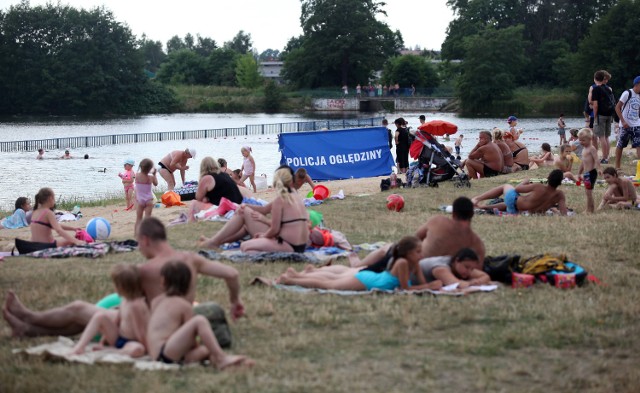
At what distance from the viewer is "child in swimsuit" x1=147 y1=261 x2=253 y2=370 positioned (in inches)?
238

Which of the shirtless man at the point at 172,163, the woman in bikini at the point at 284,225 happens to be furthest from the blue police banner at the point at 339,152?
the woman in bikini at the point at 284,225

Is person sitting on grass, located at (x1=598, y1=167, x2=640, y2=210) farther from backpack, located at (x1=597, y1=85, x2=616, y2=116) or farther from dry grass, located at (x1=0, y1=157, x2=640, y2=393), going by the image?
backpack, located at (x1=597, y1=85, x2=616, y2=116)

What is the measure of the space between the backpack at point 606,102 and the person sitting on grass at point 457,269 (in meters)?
11.1

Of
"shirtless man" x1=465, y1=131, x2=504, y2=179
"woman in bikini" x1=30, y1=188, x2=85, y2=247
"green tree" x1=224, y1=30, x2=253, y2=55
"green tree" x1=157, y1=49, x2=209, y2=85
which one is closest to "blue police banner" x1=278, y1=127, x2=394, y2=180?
"shirtless man" x1=465, y1=131, x2=504, y2=179

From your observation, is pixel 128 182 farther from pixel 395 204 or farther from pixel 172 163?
pixel 395 204

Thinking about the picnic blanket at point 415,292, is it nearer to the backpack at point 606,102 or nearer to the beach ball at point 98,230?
the beach ball at point 98,230

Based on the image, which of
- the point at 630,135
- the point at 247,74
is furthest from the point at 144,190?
the point at 247,74

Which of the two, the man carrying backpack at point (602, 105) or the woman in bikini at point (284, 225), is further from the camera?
the man carrying backpack at point (602, 105)

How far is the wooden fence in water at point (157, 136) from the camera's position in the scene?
157 feet

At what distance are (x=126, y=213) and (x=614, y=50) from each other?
6102 cm

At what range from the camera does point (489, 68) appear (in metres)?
81.8

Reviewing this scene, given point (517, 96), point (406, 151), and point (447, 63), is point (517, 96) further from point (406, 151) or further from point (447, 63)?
point (406, 151)

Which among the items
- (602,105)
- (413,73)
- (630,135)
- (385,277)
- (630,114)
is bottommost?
(385,277)

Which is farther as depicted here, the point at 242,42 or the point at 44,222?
the point at 242,42
